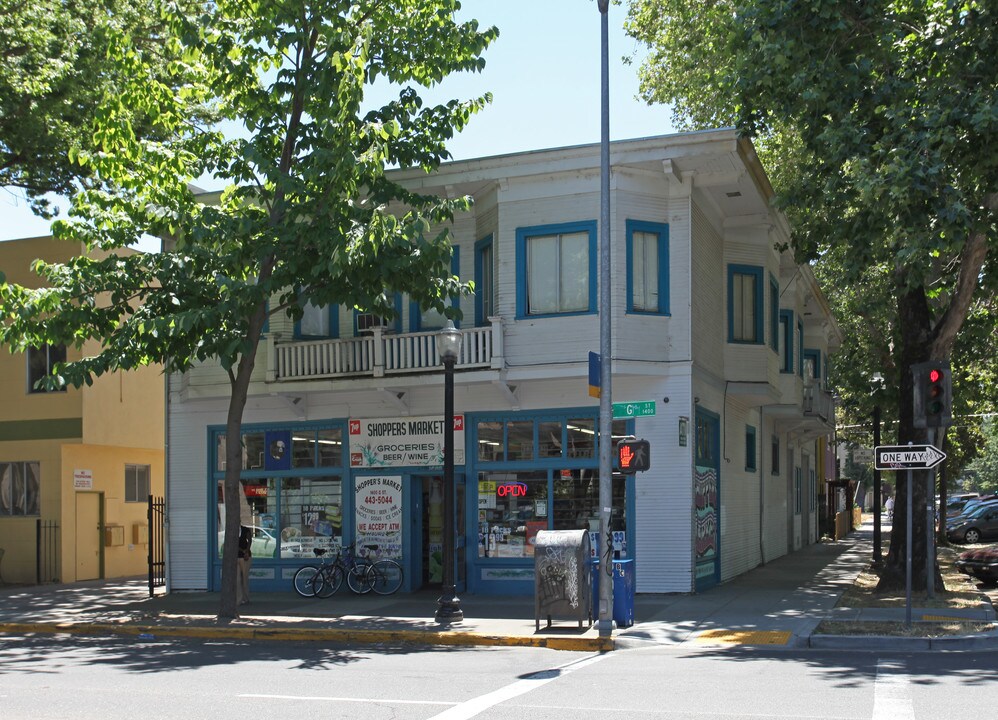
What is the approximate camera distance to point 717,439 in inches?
872

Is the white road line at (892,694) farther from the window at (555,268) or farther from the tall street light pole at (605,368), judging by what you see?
the window at (555,268)

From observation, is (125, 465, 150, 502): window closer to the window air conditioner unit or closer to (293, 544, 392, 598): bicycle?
(293, 544, 392, 598): bicycle

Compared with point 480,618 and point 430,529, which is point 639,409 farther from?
point 430,529

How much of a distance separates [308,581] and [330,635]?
194 inches

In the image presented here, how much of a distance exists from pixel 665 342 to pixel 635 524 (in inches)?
125

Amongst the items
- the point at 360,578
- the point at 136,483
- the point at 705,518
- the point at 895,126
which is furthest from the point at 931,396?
the point at 136,483

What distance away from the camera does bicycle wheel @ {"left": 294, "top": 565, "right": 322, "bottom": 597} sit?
20531 mm

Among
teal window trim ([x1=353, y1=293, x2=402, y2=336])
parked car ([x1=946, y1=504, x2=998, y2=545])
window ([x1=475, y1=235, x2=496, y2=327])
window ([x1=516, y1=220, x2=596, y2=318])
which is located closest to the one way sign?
window ([x1=516, y1=220, x2=596, y2=318])

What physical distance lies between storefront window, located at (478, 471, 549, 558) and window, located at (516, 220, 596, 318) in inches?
118

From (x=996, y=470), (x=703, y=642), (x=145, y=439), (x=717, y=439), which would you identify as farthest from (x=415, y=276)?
(x=996, y=470)

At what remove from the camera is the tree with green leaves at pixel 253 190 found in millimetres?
16422

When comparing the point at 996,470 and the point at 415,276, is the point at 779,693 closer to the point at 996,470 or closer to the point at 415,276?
the point at 415,276

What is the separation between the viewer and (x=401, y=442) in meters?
21.2

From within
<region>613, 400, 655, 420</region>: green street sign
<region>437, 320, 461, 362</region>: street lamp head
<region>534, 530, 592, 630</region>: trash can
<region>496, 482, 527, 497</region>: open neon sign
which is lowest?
<region>534, 530, 592, 630</region>: trash can
